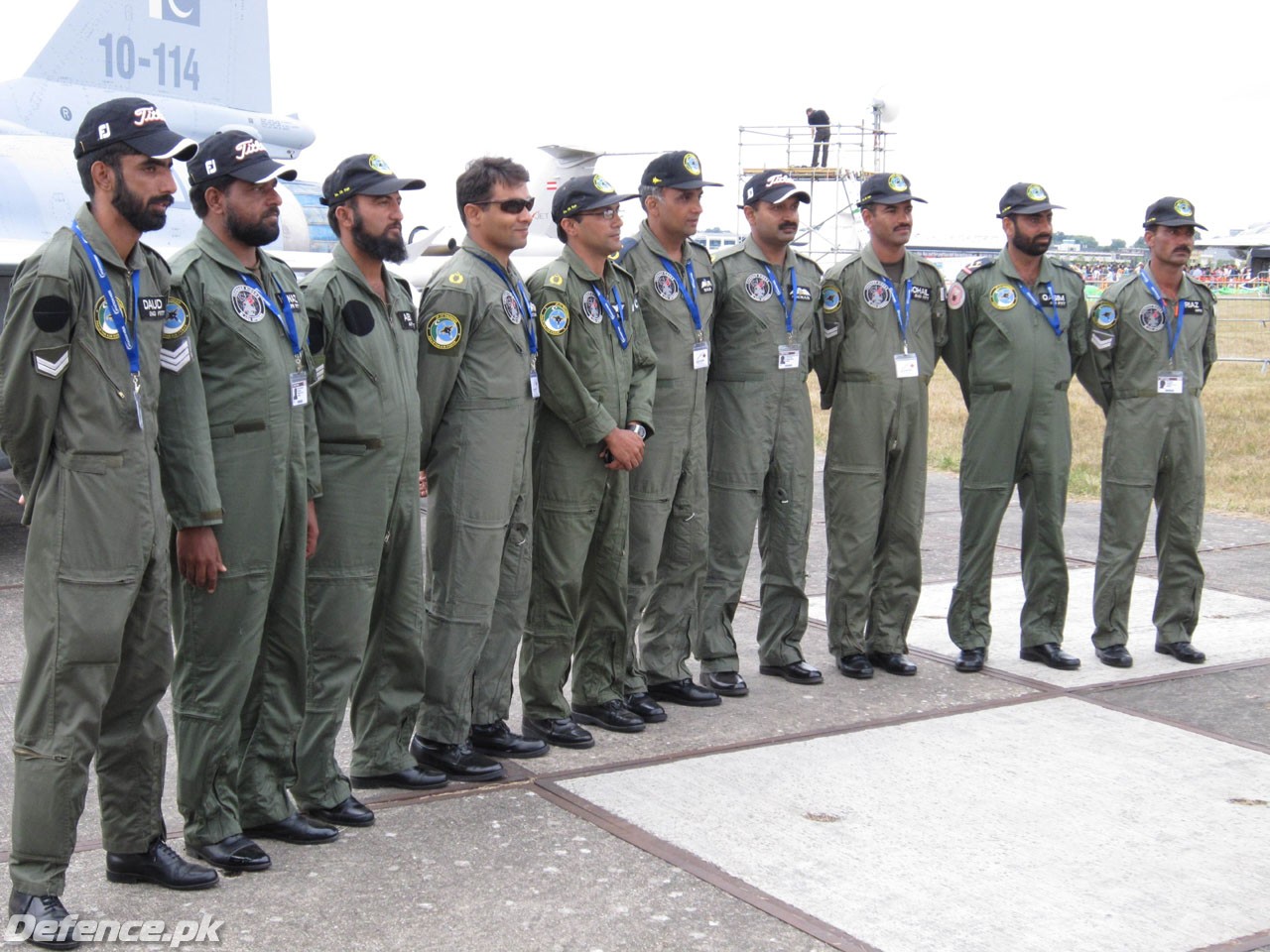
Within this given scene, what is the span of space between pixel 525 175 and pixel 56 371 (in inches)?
79.7

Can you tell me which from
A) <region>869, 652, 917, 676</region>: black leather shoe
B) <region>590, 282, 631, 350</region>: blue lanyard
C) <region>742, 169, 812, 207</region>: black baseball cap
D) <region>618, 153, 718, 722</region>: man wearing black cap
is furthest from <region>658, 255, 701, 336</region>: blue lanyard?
<region>869, 652, 917, 676</region>: black leather shoe

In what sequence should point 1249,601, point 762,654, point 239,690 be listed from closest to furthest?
1. point 239,690
2. point 762,654
3. point 1249,601

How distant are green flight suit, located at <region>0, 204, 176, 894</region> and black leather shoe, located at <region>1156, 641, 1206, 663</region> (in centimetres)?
472

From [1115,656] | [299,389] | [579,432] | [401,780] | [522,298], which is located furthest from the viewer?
[1115,656]

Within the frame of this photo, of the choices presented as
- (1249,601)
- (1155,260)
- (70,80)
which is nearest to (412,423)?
(1155,260)

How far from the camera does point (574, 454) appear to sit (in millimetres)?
5121

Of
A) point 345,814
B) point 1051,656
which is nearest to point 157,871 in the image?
point 345,814

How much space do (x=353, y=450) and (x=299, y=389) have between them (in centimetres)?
36

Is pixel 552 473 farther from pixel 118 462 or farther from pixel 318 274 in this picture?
pixel 118 462

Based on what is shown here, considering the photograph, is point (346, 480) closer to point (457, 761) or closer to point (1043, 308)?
point (457, 761)

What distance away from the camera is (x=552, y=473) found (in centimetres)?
513

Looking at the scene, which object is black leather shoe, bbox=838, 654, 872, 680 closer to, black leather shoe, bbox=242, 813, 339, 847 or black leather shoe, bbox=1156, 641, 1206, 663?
black leather shoe, bbox=1156, 641, 1206, 663

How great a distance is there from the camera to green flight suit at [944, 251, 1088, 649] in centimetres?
623

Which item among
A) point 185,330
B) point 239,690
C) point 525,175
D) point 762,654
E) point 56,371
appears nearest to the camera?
point 56,371
